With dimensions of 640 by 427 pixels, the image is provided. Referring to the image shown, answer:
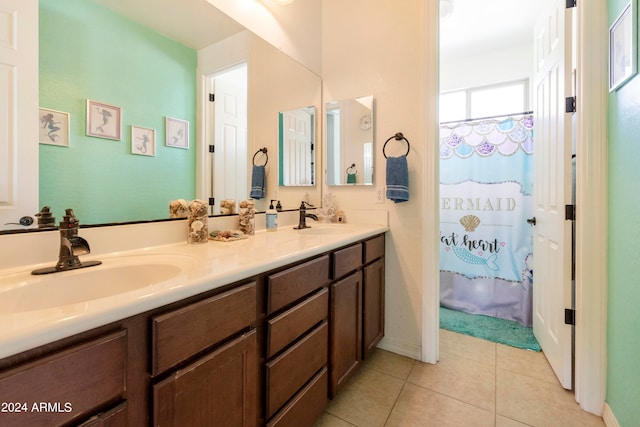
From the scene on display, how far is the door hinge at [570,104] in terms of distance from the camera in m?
1.51

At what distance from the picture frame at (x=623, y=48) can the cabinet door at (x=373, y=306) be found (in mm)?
1405

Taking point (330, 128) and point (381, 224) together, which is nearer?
point (381, 224)

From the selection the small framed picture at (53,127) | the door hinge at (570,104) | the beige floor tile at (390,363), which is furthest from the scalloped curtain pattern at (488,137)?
the small framed picture at (53,127)

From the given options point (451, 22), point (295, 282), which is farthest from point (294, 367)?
point (451, 22)

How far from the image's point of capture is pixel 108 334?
1.89 ft

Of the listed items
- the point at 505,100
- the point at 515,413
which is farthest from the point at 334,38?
the point at 515,413

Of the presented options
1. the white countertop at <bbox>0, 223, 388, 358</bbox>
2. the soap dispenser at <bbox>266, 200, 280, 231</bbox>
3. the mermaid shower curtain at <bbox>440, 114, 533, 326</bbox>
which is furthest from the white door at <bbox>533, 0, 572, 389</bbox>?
the soap dispenser at <bbox>266, 200, 280, 231</bbox>

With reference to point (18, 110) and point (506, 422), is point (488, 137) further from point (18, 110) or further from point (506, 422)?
point (18, 110)

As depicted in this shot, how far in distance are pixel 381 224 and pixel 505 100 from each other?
2.46 m

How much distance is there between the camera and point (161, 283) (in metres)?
0.70

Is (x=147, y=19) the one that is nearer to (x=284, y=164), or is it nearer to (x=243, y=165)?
(x=243, y=165)

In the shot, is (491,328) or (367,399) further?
(491,328)

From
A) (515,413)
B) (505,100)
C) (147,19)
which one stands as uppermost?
(505,100)

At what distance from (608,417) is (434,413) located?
778 mm
